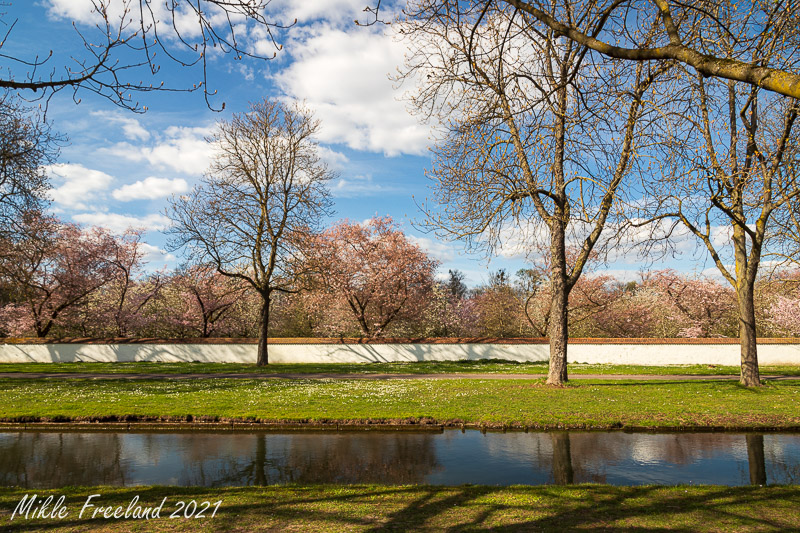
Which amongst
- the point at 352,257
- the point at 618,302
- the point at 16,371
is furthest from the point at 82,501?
the point at 618,302

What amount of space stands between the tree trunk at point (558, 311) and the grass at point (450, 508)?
959cm

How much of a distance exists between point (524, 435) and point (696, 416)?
13.8 ft

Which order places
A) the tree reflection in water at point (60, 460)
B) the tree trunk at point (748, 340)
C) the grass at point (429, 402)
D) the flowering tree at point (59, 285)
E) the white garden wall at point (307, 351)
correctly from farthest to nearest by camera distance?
the flowering tree at point (59, 285)
the white garden wall at point (307, 351)
the tree trunk at point (748, 340)
the grass at point (429, 402)
the tree reflection in water at point (60, 460)

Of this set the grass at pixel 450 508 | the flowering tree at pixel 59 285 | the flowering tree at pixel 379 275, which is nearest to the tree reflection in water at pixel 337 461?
the grass at pixel 450 508

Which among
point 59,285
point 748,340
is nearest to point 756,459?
point 748,340

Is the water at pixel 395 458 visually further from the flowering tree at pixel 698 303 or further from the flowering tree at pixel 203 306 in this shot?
the flowering tree at pixel 698 303

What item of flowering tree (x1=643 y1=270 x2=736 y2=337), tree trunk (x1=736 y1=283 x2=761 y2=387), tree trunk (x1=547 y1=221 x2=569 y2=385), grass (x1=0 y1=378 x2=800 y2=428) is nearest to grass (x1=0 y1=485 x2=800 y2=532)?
grass (x1=0 y1=378 x2=800 y2=428)

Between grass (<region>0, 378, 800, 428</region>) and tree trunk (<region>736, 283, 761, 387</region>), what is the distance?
44cm

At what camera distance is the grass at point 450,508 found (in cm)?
475

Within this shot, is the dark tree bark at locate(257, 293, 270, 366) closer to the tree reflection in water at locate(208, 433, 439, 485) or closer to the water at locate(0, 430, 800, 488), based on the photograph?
the water at locate(0, 430, 800, 488)

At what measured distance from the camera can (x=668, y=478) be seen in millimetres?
7094

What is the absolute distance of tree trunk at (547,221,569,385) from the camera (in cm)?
1570

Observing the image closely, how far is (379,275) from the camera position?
3472 centimetres

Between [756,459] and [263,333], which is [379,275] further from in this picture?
[756,459]
